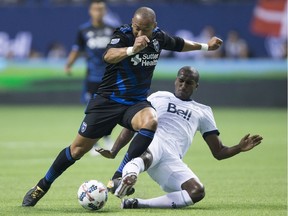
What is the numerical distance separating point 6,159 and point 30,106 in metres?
14.0

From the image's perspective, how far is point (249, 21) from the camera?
27406mm

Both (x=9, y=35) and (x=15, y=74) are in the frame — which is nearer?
(x=15, y=74)

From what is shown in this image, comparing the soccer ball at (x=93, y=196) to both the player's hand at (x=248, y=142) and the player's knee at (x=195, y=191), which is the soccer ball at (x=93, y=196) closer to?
the player's knee at (x=195, y=191)

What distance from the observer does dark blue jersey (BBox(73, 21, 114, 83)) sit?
14445 mm

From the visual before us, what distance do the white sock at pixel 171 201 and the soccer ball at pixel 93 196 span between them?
0.50 m

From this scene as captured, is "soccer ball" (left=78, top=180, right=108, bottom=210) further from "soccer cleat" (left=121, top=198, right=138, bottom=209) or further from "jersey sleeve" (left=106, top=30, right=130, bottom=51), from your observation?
"jersey sleeve" (left=106, top=30, right=130, bottom=51)

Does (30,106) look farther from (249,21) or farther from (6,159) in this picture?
(6,159)

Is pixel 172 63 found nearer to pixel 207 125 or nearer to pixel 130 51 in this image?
pixel 207 125

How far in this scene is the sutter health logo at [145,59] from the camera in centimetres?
862

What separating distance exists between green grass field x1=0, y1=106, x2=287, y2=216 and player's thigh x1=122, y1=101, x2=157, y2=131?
90 cm

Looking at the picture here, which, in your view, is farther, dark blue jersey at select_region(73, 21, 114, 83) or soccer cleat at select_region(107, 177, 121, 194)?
dark blue jersey at select_region(73, 21, 114, 83)

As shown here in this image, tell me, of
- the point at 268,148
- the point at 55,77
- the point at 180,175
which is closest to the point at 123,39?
the point at 180,175

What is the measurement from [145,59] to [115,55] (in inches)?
18.4

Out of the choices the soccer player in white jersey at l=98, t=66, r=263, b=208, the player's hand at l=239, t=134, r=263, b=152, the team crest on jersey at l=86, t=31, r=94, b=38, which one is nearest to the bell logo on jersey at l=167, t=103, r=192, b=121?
the soccer player in white jersey at l=98, t=66, r=263, b=208
